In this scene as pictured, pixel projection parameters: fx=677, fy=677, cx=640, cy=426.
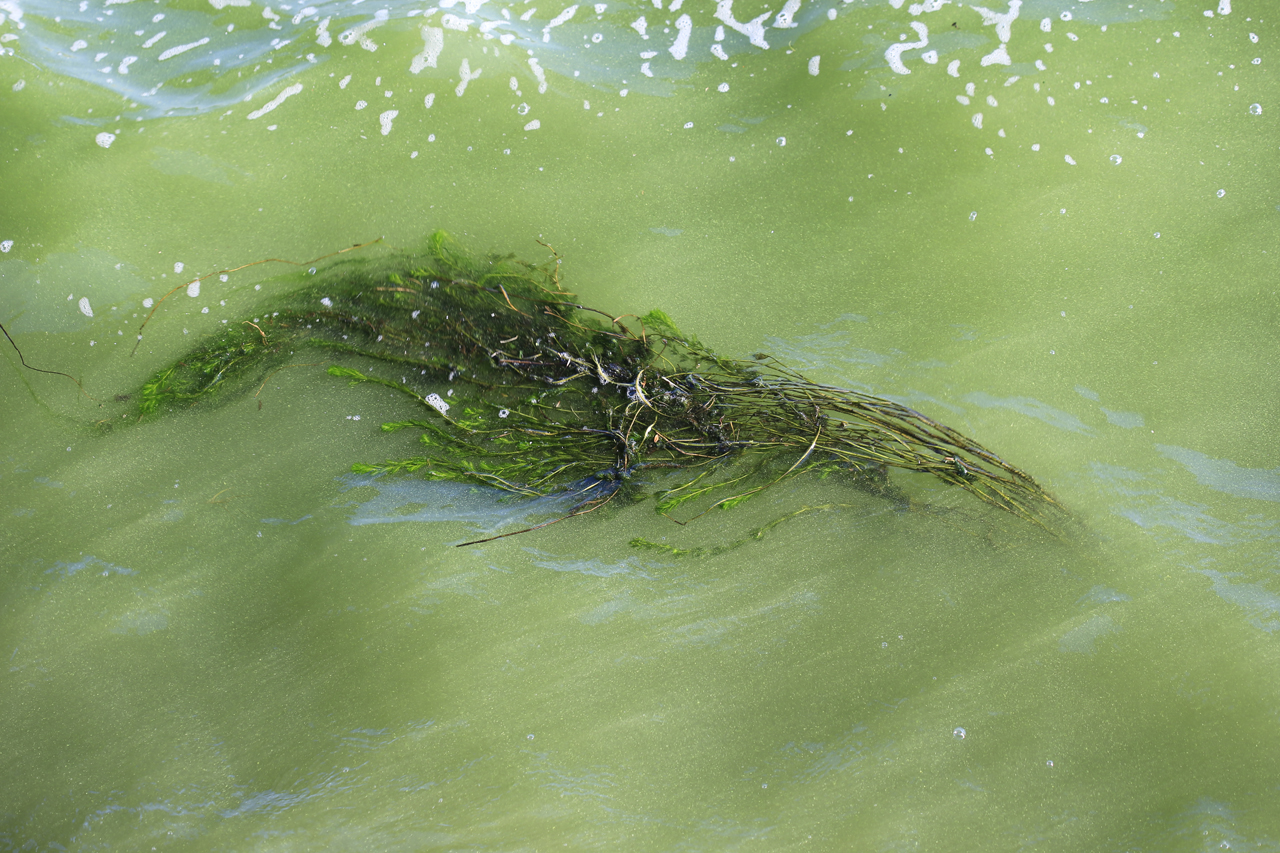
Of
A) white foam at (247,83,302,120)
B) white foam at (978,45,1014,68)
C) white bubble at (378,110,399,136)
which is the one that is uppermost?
white foam at (247,83,302,120)

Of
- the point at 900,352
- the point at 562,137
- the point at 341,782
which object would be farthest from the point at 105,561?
the point at 900,352

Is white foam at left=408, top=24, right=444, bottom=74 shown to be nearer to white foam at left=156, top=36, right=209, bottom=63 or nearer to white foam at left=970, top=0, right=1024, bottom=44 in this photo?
white foam at left=156, top=36, right=209, bottom=63

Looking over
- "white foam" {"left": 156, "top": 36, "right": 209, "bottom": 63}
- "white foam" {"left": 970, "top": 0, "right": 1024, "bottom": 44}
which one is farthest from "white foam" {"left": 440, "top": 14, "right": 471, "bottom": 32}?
"white foam" {"left": 970, "top": 0, "right": 1024, "bottom": 44}

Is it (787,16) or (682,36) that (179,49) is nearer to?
(682,36)

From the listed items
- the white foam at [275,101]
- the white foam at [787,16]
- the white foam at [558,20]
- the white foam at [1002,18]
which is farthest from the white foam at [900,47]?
the white foam at [275,101]

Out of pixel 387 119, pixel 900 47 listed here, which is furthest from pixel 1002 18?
pixel 387 119

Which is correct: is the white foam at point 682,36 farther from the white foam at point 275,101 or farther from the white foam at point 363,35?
the white foam at point 275,101

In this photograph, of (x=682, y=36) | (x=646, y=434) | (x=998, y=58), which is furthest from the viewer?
(x=682, y=36)
